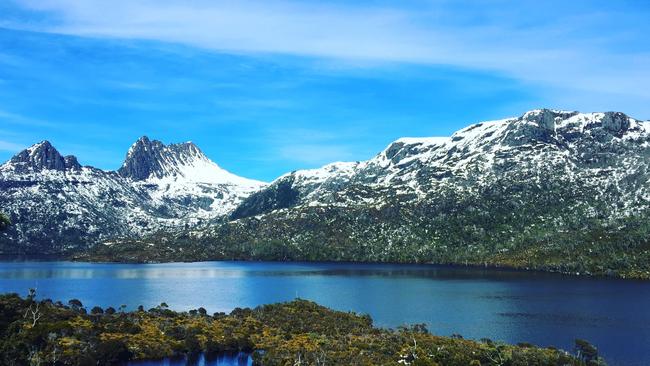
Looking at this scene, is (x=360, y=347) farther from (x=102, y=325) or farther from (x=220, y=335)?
(x=102, y=325)

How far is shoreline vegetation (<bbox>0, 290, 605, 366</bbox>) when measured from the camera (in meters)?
140

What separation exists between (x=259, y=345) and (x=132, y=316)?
172 ft

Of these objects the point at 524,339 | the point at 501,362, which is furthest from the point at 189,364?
the point at 524,339

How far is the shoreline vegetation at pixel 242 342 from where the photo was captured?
140m

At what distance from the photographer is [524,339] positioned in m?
176

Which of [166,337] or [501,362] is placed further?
[166,337]

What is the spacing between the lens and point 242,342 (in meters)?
166

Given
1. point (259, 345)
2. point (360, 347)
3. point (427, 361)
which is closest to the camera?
point (427, 361)

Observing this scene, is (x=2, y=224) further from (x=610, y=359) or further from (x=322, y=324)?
(x=610, y=359)

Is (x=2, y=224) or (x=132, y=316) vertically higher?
(x=2, y=224)

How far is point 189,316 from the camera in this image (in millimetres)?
198875

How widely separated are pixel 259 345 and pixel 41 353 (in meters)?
54.4

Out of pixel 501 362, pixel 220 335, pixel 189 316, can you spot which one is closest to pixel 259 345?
pixel 220 335

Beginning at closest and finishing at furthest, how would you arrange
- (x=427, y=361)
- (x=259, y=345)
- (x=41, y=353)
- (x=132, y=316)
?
(x=427, y=361), (x=41, y=353), (x=259, y=345), (x=132, y=316)
